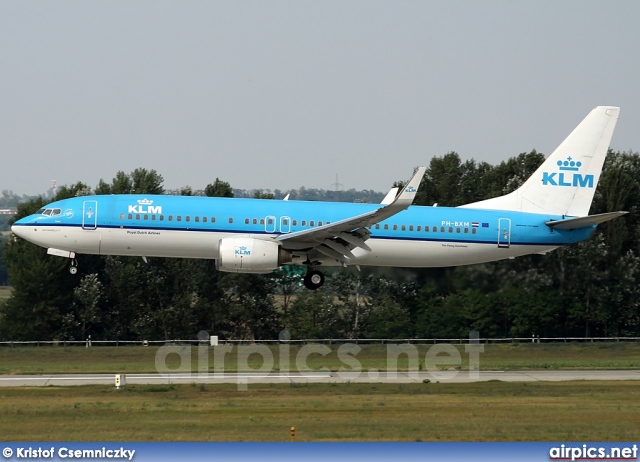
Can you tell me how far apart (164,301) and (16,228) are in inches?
903

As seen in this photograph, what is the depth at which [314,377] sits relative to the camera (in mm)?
34625

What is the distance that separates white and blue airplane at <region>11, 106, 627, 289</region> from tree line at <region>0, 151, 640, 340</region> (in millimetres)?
5011

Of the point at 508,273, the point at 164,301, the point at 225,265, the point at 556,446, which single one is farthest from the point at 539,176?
the point at 164,301

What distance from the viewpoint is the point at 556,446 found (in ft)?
72.7

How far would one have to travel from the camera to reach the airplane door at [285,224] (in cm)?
4116

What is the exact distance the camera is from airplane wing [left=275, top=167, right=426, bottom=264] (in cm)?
3816

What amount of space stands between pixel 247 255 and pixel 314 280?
13.5 feet

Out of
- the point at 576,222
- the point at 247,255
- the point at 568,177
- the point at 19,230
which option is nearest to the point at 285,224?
the point at 247,255

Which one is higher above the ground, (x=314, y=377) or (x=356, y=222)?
(x=356, y=222)

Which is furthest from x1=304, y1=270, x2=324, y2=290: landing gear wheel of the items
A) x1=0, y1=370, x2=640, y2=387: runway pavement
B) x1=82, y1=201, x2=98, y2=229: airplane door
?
x1=82, y1=201, x2=98, y2=229: airplane door

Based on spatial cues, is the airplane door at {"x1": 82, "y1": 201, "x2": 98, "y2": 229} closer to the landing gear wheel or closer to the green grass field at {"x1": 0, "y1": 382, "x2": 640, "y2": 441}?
the landing gear wheel

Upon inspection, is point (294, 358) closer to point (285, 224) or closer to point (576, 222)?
point (285, 224)

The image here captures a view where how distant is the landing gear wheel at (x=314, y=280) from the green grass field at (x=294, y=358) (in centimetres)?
323

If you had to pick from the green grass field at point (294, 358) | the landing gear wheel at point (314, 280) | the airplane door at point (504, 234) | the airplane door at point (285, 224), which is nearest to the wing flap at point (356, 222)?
the airplane door at point (285, 224)
